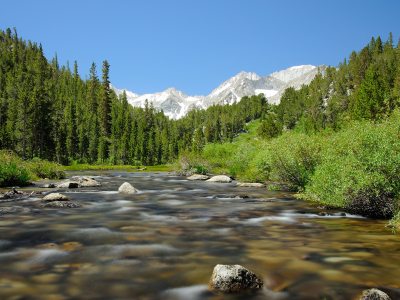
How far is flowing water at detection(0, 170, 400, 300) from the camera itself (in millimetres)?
4824

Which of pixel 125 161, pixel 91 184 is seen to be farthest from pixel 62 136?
pixel 91 184

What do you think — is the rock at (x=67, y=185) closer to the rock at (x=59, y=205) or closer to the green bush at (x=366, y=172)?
the rock at (x=59, y=205)

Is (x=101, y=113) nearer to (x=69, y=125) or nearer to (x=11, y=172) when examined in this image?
(x=69, y=125)

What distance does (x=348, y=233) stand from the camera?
8586mm

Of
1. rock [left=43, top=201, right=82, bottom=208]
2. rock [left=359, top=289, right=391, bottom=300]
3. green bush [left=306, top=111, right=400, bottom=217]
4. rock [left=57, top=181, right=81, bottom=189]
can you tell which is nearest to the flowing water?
rock [left=359, top=289, right=391, bottom=300]

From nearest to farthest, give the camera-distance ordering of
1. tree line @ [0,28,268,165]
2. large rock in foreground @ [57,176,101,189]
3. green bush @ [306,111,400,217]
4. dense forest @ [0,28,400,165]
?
green bush @ [306,111,400,217], large rock in foreground @ [57,176,101,189], dense forest @ [0,28,400,165], tree line @ [0,28,268,165]

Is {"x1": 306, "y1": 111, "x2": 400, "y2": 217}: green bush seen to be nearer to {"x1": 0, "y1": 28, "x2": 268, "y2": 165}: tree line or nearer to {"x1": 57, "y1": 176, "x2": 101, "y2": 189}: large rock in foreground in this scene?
{"x1": 57, "y1": 176, "x2": 101, "y2": 189}: large rock in foreground

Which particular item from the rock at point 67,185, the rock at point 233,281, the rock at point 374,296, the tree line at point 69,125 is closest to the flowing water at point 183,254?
the rock at point 233,281

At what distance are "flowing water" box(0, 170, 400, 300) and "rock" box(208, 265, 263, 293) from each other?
171 mm

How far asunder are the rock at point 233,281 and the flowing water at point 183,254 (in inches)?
6.7

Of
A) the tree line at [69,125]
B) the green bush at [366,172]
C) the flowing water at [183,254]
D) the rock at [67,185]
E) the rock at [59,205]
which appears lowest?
the flowing water at [183,254]

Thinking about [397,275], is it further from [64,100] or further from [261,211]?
[64,100]

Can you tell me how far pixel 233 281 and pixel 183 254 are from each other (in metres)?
2.21

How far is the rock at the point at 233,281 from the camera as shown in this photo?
4746mm
